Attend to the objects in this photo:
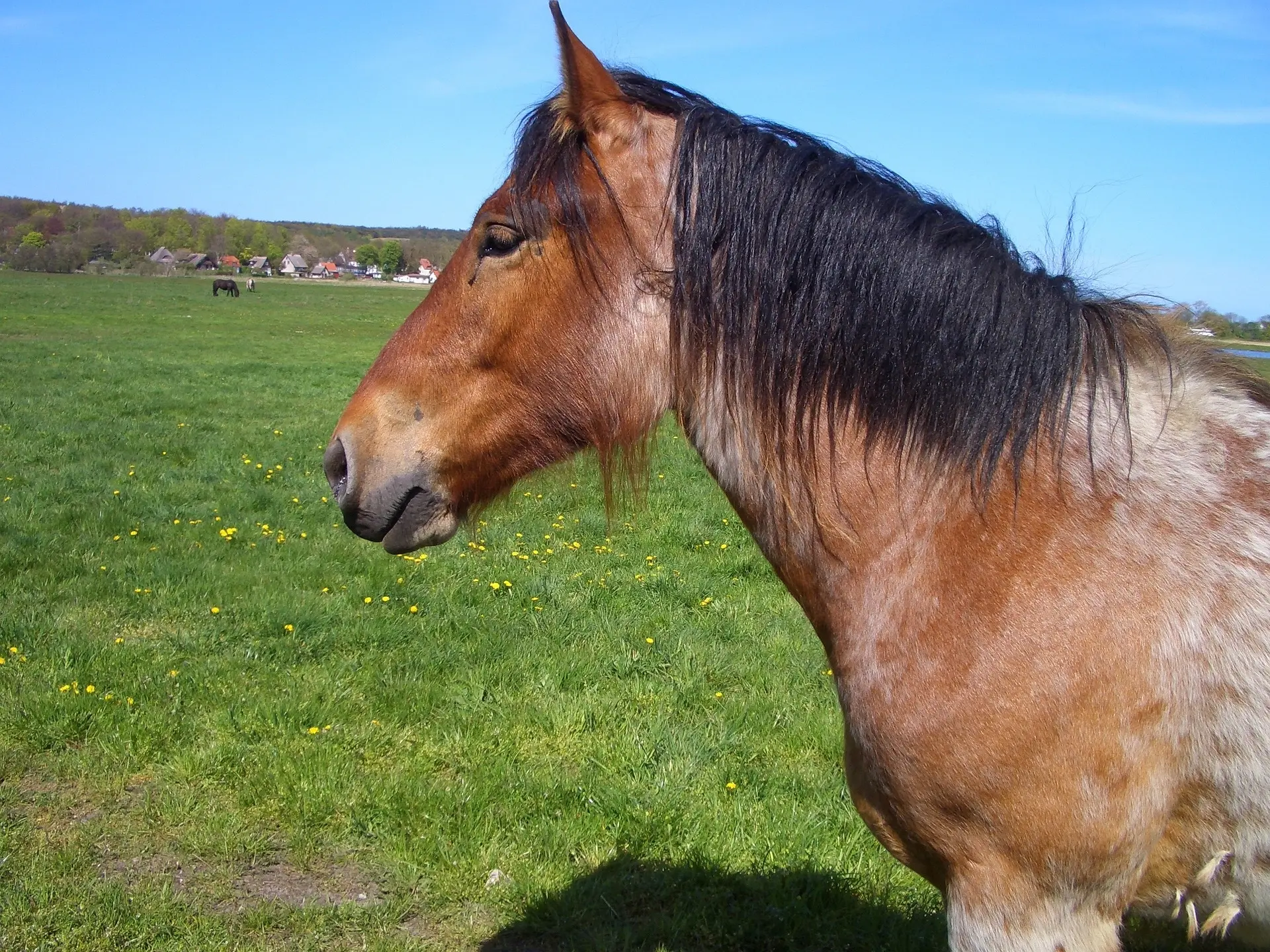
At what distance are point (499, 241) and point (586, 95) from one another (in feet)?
1.23

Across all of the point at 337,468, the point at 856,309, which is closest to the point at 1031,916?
the point at 856,309

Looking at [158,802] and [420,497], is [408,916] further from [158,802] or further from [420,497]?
[420,497]

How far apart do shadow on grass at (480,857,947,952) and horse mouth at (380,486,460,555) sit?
1.68 metres

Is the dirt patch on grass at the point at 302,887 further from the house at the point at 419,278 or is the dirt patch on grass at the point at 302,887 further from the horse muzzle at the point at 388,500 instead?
the house at the point at 419,278

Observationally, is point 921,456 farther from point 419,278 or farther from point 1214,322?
point 419,278

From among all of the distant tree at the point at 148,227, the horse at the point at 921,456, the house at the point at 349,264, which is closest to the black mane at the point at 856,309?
the horse at the point at 921,456

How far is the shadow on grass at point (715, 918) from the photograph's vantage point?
319 centimetres

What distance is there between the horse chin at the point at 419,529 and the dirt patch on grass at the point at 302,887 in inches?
68.6

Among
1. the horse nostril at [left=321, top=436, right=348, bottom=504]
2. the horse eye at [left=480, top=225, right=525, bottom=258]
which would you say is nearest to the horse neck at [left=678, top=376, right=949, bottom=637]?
the horse eye at [left=480, top=225, right=525, bottom=258]

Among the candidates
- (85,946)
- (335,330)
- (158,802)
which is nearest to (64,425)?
(158,802)

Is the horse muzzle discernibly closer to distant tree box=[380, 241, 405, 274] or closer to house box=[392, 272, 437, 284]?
house box=[392, 272, 437, 284]

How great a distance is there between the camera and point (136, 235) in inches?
3671

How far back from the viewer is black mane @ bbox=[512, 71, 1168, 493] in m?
2.00

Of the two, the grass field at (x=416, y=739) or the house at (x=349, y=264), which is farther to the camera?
the house at (x=349, y=264)
